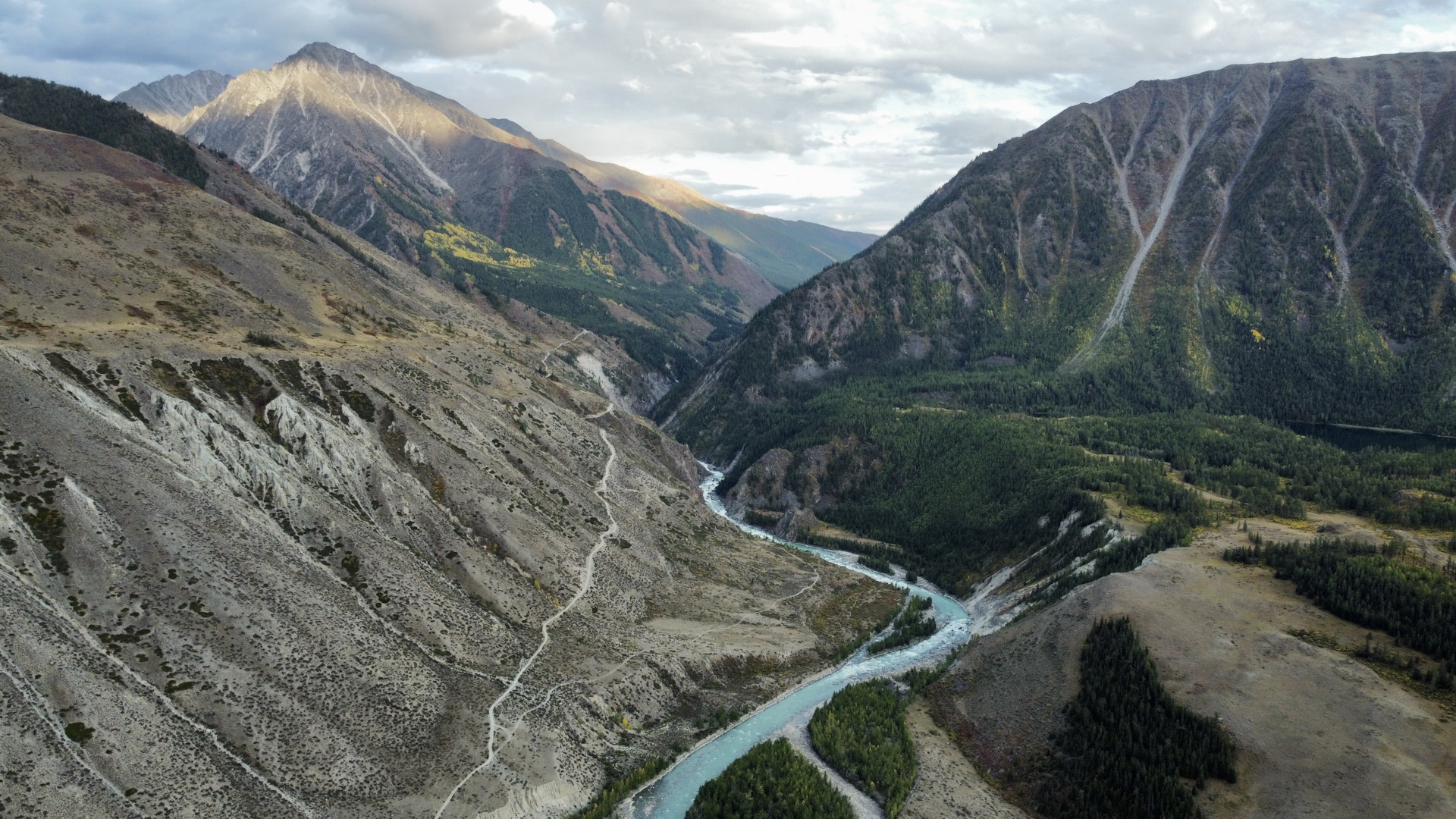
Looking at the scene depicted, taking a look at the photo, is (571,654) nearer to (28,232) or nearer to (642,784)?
(642,784)

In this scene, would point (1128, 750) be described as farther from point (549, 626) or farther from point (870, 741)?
point (549, 626)

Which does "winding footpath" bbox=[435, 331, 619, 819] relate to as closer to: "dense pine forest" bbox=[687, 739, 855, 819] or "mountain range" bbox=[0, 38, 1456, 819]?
"mountain range" bbox=[0, 38, 1456, 819]

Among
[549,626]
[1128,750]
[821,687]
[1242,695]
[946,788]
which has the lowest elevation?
[821,687]

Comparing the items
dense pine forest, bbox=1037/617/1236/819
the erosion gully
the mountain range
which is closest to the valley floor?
the mountain range

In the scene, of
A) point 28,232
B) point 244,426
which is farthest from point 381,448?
point 28,232

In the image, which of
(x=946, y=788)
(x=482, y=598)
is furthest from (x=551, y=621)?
(x=946, y=788)

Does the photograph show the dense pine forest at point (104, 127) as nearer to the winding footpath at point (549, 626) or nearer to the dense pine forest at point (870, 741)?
the winding footpath at point (549, 626)
